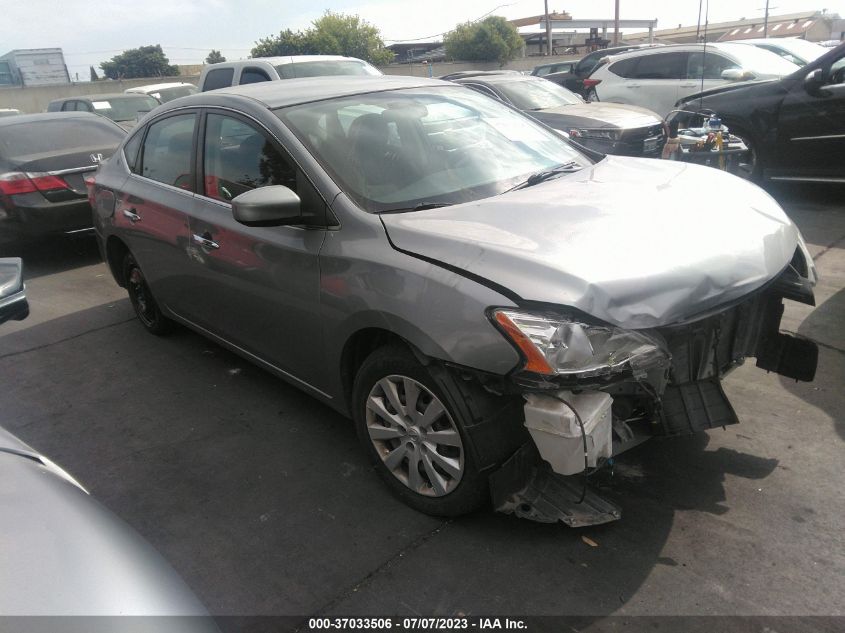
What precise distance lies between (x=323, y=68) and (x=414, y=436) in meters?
7.96

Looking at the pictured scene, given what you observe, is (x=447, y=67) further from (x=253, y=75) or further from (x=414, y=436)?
(x=414, y=436)

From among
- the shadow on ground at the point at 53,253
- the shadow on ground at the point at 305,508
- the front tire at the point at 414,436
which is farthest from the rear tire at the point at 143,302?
the shadow on ground at the point at 53,253

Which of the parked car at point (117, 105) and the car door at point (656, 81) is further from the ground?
the parked car at point (117, 105)

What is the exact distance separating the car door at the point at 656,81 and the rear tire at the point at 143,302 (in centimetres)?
923

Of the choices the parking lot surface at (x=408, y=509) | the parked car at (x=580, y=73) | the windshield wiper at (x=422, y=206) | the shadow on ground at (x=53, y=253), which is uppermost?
the windshield wiper at (x=422, y=206)

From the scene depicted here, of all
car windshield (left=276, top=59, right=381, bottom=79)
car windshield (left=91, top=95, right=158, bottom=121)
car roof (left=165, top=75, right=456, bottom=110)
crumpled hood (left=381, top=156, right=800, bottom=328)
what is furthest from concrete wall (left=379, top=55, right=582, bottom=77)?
crumpled hood (left=381, top=156, right=800, bottom=328)

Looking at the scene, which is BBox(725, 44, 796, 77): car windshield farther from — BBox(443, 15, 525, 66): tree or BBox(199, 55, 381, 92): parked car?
BBox(443, 15, 525, 66): tree

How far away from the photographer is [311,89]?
371 centimetres

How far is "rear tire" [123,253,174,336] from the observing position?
16.2 ft

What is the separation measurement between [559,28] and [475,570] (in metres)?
64.4

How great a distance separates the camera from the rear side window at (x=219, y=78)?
9.66m

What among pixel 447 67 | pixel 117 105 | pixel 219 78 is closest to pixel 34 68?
pixel 447 67

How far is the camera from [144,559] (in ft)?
5.38

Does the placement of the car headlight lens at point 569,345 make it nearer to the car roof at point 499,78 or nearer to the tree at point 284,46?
the car roof at point 499,78
